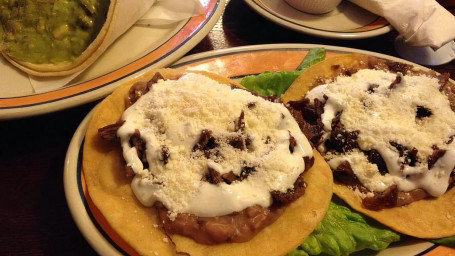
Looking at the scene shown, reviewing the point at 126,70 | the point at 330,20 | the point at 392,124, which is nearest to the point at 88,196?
the point at 126,70

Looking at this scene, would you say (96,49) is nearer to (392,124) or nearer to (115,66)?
(115,66)

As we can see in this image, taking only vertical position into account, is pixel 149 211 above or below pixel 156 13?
below

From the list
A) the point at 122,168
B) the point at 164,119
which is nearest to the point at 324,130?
the point at 164,119

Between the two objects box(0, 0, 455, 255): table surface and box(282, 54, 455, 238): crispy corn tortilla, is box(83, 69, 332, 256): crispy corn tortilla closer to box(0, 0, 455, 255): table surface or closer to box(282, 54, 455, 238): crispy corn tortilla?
box(282, 54, 455, 238): crispy corn tortilla

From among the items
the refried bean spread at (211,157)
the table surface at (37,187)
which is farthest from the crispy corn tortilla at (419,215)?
the table surface at (37,187)

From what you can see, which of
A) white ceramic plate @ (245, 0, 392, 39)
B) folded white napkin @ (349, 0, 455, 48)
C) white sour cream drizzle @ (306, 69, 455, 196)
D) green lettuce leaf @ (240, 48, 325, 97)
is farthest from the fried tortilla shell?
folded white napkin @ (349, 0, 455, 48)

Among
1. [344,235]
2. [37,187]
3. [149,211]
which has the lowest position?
[37,187]

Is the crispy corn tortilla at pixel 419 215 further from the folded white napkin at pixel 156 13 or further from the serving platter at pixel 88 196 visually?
the folded white napkin at pixel 156 13
